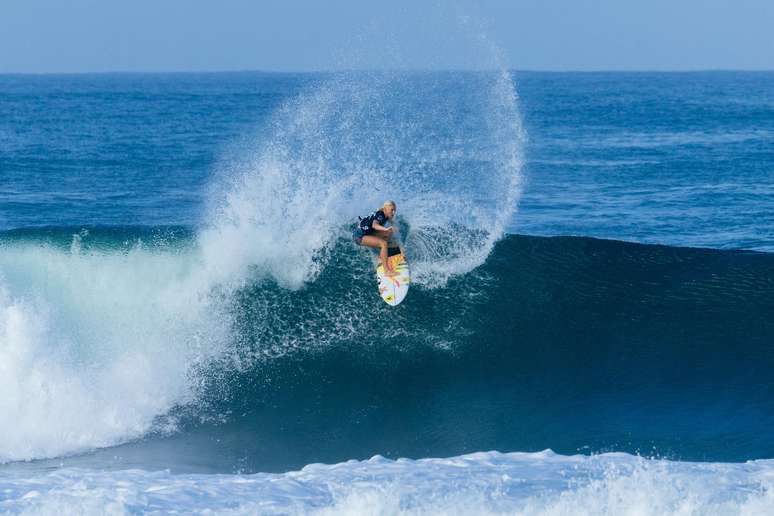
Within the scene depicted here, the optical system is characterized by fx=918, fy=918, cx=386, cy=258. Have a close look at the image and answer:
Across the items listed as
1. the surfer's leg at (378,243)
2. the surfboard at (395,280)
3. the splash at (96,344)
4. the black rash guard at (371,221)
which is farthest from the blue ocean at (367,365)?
the black rash guard at (371,221)

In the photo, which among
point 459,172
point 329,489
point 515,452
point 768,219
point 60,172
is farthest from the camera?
point 60,172

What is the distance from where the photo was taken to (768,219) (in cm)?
1903

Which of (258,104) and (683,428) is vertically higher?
(258,104)

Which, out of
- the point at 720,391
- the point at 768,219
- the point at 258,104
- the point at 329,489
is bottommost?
the point at 329,489

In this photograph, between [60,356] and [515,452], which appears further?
[60,356]

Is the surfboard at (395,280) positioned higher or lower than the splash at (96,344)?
higher

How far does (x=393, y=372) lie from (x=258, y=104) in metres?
52.4

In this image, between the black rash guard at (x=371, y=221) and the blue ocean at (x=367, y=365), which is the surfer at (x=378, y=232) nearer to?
the black rash guard at (x=371, y=221)

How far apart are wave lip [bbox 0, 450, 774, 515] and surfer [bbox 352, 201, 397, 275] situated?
2.95 metres

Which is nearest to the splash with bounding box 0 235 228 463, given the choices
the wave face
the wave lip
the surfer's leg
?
the wave face

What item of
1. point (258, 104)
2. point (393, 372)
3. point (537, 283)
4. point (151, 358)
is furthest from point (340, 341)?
point (258, 104)

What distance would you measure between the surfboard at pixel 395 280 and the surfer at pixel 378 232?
66mm

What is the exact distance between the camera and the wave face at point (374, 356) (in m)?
8.98

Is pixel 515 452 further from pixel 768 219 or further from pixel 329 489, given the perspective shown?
pixel 768 219
